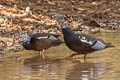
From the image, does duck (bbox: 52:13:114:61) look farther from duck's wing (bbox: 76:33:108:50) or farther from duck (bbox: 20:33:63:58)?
duck (bbox: 20:33:63:58)

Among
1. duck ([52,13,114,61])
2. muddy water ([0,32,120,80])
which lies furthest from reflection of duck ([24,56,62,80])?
duck ([52,13,114,61])

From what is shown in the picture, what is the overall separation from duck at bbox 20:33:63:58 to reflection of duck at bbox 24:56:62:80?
1.08ft

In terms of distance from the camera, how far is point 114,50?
1127cm

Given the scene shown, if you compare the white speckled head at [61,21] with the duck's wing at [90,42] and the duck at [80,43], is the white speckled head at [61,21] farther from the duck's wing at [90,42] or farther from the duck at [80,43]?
the duck's wing at [90,42]

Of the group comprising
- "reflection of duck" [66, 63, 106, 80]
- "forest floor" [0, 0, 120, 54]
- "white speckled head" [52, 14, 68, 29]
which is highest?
"white speckled head" [52, 14, 68, 29]

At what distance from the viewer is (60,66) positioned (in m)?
9.38

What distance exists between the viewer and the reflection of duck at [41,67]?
8.34 metres

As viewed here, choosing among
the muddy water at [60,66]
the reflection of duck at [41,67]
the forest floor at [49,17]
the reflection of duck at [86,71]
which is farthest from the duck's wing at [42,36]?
the reflection of duck at [86,71]

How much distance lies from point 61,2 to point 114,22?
3657 millimetres

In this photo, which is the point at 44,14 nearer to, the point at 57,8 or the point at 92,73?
the point at 57,8

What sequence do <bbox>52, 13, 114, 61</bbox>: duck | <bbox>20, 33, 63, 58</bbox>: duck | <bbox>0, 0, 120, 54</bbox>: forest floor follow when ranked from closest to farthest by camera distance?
<bbox>52, 13, 114, 61</bbox>: duck < <bbox>20, 33, 63, 58</bbox>: duck < <bbox>0, 0, 120, 54</bbox>: forest floor

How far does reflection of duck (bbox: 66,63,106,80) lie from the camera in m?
8.18

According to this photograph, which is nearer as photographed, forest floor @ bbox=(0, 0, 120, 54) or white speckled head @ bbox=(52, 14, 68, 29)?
white speckled head @ bbox=(52, 14, 68, 29)

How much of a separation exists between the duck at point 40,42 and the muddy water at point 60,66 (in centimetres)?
17
